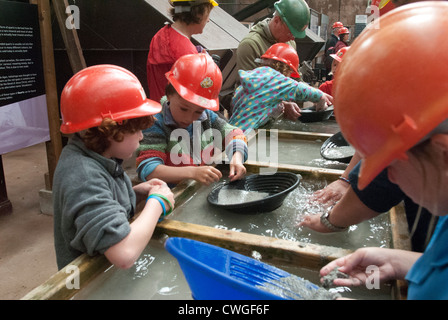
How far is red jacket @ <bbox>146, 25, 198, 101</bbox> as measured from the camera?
2479mm

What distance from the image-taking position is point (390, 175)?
76 cm

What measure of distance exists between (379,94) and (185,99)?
127 centimetres

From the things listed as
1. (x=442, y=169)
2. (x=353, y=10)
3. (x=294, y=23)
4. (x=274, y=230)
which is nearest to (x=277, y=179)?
(x=274, y=230)

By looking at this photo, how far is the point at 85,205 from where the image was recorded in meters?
1.06

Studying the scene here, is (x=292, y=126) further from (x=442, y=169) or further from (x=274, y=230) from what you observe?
(x=442, y=169)

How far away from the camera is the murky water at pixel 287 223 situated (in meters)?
1.32

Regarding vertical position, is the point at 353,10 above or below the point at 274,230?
above

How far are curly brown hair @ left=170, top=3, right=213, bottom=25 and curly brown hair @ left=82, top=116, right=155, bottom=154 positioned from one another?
1.55 metres

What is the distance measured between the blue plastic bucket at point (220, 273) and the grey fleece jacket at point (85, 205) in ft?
0.78

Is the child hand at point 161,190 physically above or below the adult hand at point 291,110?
above

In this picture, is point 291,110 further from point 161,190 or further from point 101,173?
point 101,173

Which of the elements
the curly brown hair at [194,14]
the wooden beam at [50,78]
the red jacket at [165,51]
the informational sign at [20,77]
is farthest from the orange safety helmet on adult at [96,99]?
the wooden beam at [50,78]

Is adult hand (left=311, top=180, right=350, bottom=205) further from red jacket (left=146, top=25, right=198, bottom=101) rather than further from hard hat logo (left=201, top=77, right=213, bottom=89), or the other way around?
red jacket (left=146, top=25, right=198, bottom=101)

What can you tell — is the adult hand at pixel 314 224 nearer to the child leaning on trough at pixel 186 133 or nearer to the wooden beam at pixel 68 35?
the child leaning on trough at pixel 186 133
